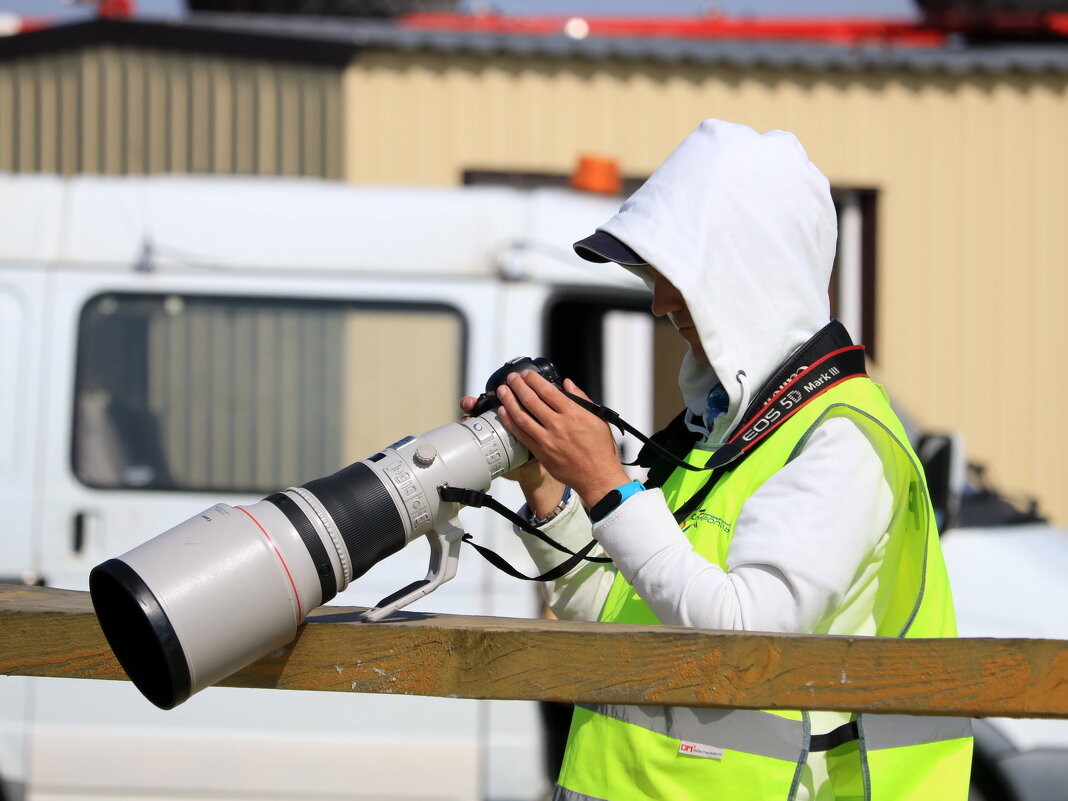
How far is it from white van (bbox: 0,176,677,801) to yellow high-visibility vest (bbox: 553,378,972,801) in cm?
223

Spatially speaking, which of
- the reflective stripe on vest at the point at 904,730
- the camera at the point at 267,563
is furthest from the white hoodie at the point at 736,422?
the camera at the point at 267,563

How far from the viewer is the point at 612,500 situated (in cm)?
156

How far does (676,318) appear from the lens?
1782 millimetres

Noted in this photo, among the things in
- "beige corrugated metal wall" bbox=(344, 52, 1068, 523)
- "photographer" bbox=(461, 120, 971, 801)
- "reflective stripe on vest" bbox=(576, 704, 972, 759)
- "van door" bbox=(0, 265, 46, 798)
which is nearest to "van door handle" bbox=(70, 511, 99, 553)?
"van door" bbox=(0, 265, 46, 798)

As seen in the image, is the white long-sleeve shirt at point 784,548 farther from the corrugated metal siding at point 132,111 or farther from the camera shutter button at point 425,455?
the corrugated metal siding at point 132,111

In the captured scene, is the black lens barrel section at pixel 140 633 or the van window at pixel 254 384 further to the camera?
the van window at pixel 254 384

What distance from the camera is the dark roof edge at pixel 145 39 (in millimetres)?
7141

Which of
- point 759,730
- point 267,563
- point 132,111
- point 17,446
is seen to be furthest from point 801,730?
point 132,111

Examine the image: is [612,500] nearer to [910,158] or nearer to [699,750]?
[699,750]

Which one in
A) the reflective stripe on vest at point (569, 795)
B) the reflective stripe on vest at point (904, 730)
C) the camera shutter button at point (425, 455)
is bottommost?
the reflective stripe on vest at point (569, 795)

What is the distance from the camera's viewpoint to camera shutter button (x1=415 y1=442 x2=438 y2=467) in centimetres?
159

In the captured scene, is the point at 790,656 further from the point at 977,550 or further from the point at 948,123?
the point at 948,123

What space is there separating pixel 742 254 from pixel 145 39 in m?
6.49

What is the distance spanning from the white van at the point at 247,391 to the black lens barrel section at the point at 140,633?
2462mm
